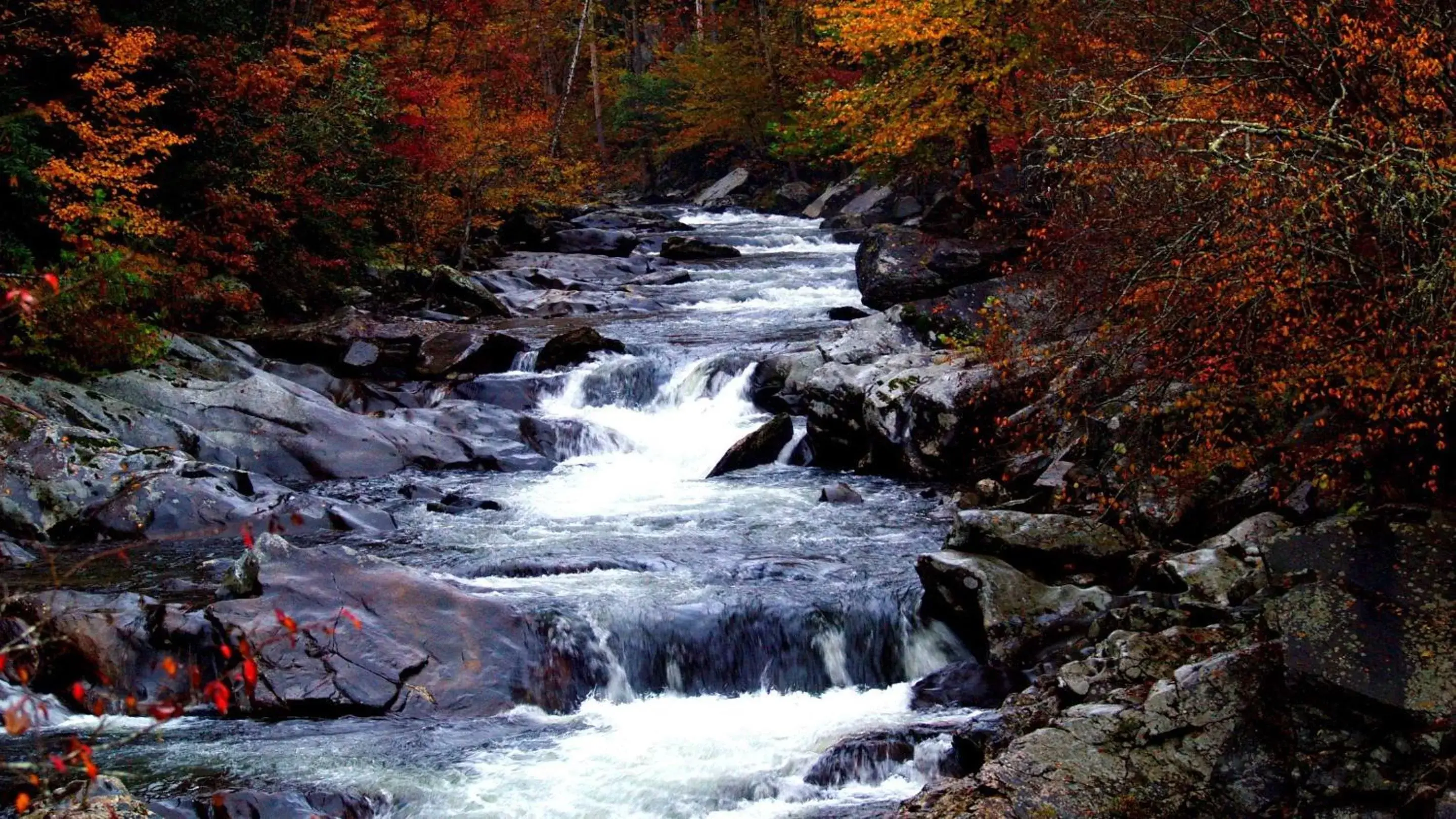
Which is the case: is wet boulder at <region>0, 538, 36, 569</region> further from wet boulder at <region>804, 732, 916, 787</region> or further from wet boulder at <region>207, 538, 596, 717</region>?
wet boulder at <region>804, 732, 916, 787</region>

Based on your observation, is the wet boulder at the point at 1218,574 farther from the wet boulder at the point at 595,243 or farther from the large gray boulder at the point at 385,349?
the wet boulder at the point at 595,243

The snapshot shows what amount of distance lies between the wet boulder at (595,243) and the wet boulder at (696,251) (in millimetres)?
1340

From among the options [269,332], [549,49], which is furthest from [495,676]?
[549,49]

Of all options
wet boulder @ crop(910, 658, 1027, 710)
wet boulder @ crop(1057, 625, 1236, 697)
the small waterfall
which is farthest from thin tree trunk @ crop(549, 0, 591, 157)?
wet boulder @ crop(1057, 625, 1236, 697)

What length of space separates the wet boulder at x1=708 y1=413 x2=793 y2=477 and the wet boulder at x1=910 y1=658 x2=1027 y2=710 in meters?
6.50

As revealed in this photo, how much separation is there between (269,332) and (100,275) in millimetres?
5808

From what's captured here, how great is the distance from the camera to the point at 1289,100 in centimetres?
856

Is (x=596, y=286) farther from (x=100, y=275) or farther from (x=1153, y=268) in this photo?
(x=1153, y=268)

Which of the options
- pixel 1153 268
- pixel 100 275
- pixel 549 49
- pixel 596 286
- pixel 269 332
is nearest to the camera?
pixel 1153 268

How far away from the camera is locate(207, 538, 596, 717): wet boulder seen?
28.0ft

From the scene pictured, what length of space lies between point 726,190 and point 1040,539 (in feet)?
120

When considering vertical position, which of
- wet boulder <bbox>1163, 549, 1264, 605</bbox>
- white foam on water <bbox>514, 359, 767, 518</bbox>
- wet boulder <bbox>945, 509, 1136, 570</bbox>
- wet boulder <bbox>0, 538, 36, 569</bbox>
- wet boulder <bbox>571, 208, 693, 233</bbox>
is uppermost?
wet boulder <bbox>571, 208, 693, 233</bbox>

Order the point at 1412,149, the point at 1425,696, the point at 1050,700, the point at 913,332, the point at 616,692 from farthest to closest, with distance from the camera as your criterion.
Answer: the point at 913,332
the point at 616,692
the point at 1050,700
the point at 1412,149
the point at 1425,696

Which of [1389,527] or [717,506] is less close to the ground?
[1389,527]
